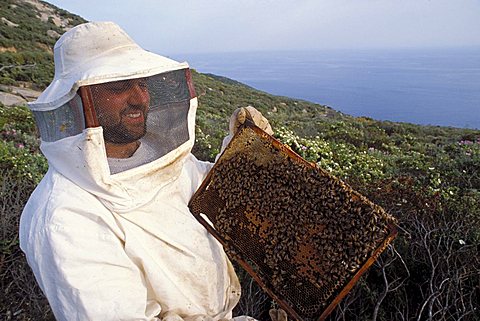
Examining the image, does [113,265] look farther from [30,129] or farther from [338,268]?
[30,129]

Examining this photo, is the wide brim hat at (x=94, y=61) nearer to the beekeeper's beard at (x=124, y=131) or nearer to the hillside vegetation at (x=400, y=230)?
the beekeeper's beard at (x=124, y=131)

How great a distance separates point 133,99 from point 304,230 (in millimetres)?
1193

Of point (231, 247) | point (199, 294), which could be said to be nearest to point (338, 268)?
point (231, 247)

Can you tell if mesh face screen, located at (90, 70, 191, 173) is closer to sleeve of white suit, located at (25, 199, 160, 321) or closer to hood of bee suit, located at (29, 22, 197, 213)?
hood of bee suit, located at (29, 22, 197, 213)

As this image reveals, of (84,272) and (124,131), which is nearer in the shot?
(84,272)

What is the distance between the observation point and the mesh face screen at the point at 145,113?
179 centimetres

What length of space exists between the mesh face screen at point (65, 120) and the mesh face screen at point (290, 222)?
796 mm

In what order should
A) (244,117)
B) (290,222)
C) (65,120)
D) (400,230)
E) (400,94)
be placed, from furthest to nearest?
(400,94) < (400,230) < (244,117) < (290,222) < (65,120)

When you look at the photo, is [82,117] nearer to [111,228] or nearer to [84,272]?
[111,228]

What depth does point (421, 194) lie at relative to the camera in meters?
6.00

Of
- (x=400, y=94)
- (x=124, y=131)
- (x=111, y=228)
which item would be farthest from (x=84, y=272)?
(x=400, y=94)

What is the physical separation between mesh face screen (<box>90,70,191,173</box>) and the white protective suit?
0.18 ft

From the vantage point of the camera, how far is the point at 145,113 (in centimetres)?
199

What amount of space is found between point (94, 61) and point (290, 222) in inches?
53.8
